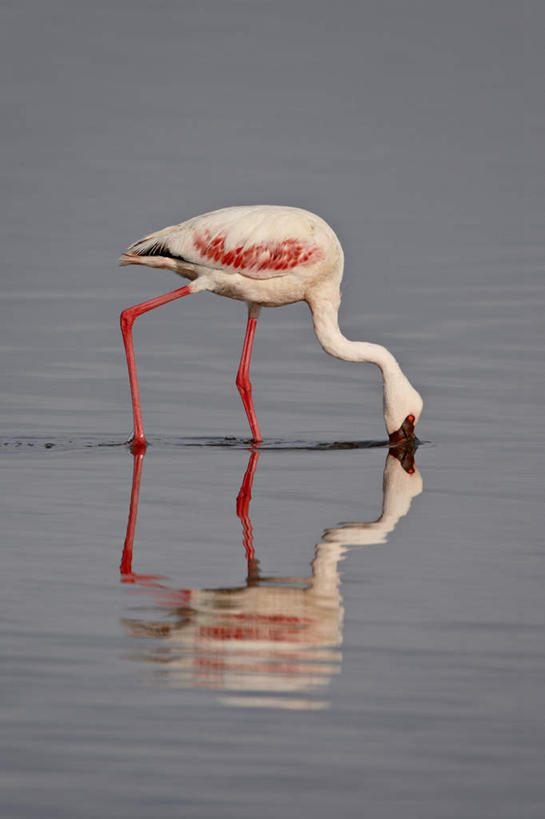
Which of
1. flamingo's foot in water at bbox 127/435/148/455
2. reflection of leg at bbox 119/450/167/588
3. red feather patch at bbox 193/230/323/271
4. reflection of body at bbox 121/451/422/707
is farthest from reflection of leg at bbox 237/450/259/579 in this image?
red feather patch at bbox 193/230/323/271

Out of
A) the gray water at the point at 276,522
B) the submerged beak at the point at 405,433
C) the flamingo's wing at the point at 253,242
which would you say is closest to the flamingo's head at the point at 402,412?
the submerged beak at the point at 405,433

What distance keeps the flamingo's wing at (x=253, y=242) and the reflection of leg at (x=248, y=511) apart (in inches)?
61.7

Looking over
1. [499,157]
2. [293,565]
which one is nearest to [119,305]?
[293,565]

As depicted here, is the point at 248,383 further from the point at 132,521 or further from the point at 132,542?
the point at 132,542

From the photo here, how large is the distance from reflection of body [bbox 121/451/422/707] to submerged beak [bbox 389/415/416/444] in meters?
3.32

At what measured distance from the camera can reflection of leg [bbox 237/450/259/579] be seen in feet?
30.2

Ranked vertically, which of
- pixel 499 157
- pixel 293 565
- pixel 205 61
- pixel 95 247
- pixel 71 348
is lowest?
pixel 293 565

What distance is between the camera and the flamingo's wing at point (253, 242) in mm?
13422

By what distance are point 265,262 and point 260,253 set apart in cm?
8

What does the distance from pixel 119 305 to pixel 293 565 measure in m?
9.79

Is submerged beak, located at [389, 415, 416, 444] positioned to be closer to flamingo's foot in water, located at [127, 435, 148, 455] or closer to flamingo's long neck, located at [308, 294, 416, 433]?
flamingo's long neck, located at [308, 294, 416, 433]

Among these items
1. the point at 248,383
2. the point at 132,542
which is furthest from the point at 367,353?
the point at 132,542

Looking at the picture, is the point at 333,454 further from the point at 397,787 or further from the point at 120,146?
the point at 120,146

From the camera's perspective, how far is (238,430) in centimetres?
1334
